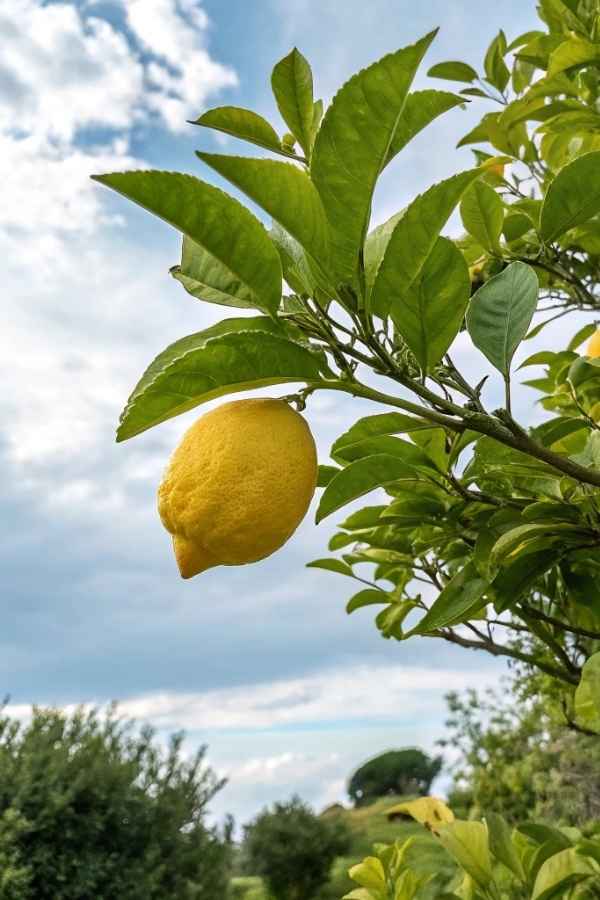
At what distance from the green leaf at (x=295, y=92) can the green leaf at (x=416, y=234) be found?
21 cm

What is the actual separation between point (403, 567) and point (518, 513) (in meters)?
0.49

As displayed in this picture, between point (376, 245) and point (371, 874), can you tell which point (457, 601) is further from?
point (371, 874)

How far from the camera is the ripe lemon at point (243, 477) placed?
31.3 inches

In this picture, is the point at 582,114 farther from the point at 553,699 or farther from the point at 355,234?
the point at 553,699

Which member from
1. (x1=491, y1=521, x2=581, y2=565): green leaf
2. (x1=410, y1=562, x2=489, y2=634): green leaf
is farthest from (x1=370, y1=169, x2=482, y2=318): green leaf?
(x1=410, y1=562, x2=489, y2=634): green leaf

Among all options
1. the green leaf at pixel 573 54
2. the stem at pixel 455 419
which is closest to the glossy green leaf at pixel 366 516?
the stem at pixel 455 419

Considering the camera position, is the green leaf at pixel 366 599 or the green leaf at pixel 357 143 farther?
the green leaf at pixel 366 599

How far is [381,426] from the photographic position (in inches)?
35.6

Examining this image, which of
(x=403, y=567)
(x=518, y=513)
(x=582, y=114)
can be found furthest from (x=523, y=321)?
(x=582, y=114)

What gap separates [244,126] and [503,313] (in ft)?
1.15

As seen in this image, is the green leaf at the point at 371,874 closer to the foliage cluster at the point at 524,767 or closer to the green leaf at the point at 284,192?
the green leaf at the point at 284,192

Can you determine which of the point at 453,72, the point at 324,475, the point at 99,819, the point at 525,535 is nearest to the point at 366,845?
the point at 99,819

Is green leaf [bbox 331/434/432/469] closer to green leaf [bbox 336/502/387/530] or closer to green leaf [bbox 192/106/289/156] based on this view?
green leaf [bbox 336/502/387/530]

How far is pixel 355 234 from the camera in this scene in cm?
69
